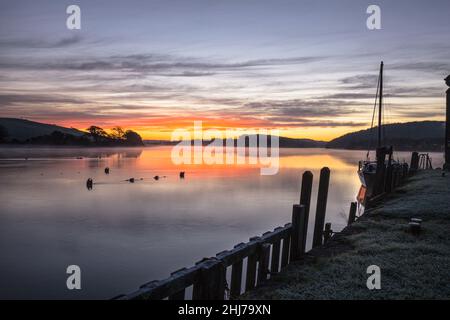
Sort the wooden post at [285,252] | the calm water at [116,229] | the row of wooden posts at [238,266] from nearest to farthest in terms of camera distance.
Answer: the row of wooden posts at [238,266]
the wooden post at [285,252]
the calm water at [116,229]

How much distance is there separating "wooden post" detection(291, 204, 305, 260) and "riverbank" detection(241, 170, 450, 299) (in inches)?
10.8

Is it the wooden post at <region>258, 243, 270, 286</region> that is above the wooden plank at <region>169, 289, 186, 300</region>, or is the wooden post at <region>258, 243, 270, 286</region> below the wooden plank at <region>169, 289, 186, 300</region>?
below

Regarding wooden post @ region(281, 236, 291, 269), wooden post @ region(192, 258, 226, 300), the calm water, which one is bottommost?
the calm water

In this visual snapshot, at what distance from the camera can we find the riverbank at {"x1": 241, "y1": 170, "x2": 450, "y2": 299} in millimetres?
6992

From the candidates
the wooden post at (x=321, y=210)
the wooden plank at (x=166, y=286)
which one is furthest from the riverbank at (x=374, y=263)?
the wooden plank at (x=166, y=286)

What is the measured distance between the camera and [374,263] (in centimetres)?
860

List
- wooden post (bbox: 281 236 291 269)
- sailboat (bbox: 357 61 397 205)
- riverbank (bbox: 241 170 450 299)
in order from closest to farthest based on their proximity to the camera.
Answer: riverbank (bbox: 241 170 450 299)
wooden post (bbox: 281 236 291 269)
sailboat (bbox: 357 61 397 205)

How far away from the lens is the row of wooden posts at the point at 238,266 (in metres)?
5.75

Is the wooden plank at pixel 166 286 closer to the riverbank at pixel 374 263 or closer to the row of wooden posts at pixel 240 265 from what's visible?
the row of wooden posts at pixel 240 265

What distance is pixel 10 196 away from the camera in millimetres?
35844

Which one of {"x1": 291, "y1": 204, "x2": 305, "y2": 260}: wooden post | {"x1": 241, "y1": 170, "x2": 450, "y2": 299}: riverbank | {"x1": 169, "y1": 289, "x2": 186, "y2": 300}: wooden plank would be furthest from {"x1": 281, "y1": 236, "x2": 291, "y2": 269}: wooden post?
{"x1": 169, "y1": 289, "x2": 186, "y2": 300}: wooden plank

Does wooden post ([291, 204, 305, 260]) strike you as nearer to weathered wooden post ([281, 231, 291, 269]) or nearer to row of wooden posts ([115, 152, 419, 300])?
row of wooden posts ([115, 152, 419, 300])

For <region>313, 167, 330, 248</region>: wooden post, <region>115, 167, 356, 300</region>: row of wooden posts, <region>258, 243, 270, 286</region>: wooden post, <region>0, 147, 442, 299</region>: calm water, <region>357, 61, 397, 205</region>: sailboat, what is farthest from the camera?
<region>357, 61, 397, 205</region>: sailboat

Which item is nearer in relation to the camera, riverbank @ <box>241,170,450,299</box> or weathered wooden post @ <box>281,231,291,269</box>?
riverbank @ <box>241,170,450,299</box>
